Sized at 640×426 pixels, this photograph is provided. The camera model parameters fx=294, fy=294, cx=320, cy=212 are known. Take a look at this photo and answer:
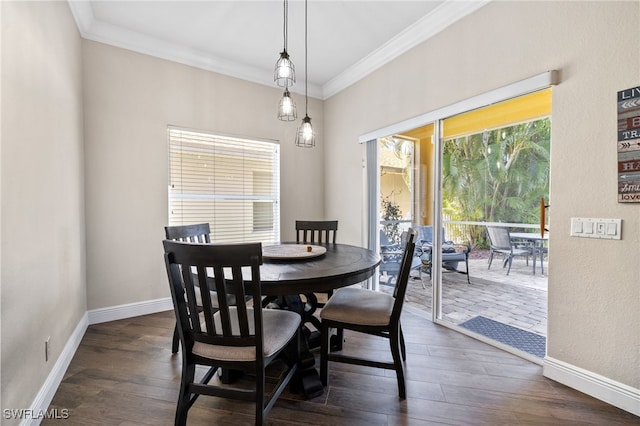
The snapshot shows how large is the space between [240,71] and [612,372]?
4.23m

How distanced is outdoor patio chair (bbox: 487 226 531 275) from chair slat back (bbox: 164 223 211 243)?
8.64 feet

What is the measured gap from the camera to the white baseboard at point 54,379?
1531 mm

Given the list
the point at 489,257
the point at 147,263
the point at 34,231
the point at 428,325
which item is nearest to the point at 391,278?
the point at 428,325

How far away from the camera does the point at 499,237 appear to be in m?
2.68

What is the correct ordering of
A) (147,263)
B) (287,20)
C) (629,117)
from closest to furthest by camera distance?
1. (629,117)
2. (287,20)
3. (147,263)

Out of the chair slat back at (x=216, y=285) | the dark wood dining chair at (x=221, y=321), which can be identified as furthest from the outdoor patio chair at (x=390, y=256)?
the chair slat back at (x=216, y=285)

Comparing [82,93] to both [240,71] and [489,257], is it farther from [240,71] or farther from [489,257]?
[489,257]

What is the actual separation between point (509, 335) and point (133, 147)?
396cm

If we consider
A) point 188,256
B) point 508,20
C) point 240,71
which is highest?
point 240,71

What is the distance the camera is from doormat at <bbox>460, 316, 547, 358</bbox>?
2297 mm

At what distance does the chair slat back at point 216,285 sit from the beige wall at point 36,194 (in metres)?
→ 0.72

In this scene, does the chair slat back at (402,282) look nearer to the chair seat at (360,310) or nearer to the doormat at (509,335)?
the chair seat at (360,310)

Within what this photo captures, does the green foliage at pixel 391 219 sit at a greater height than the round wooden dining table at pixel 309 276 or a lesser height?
greater

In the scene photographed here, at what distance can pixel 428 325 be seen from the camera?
2799 mm
